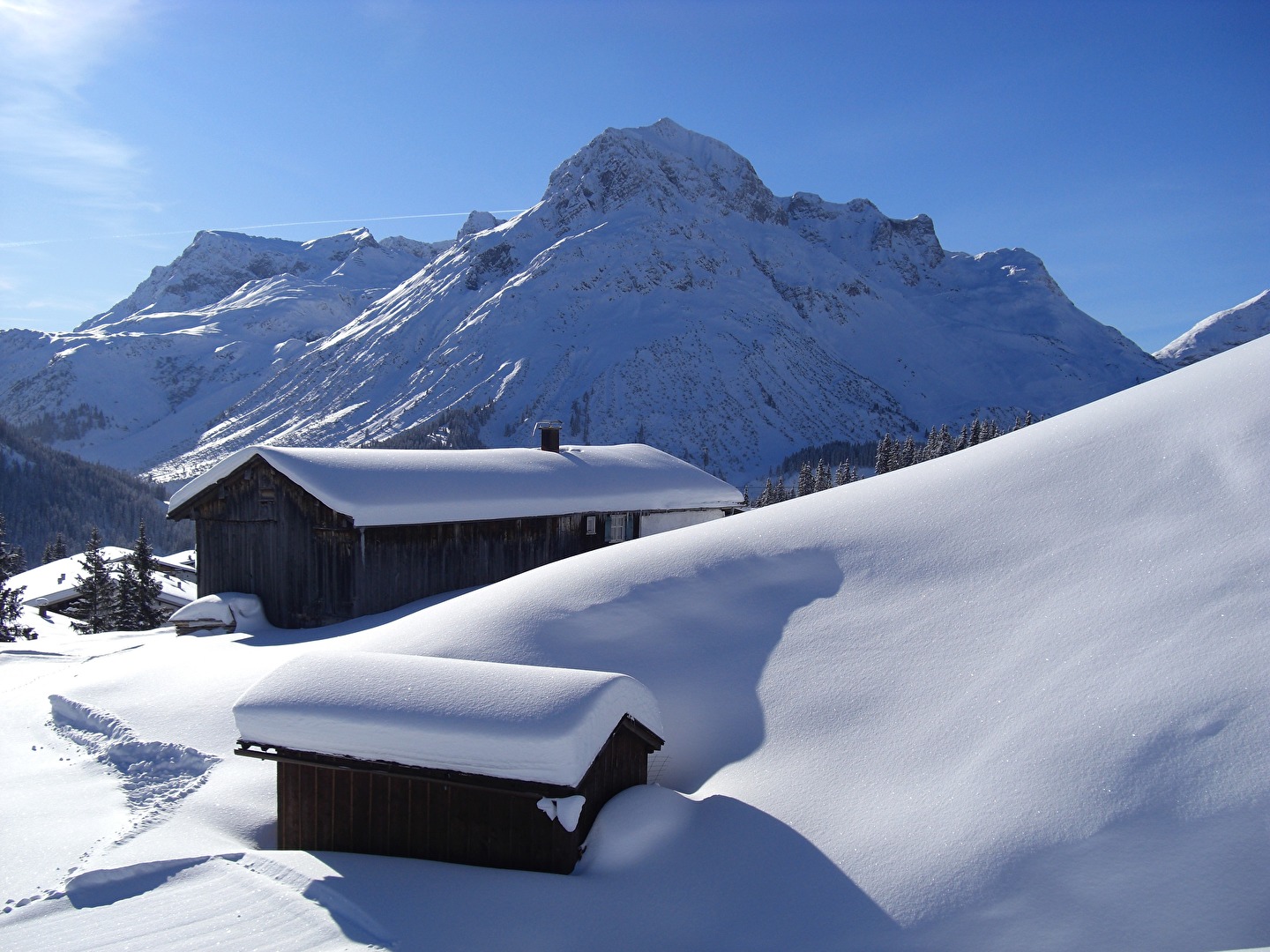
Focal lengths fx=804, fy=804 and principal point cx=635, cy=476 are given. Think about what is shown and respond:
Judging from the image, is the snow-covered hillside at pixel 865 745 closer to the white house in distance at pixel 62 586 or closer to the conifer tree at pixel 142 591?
the conifer tree at pixel 142 591

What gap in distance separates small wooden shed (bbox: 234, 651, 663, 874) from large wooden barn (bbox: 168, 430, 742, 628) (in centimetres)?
1029

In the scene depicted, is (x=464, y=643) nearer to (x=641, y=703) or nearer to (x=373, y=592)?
(x=641, y=703)

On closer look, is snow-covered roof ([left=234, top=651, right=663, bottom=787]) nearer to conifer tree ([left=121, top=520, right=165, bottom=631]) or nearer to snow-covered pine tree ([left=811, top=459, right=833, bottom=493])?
conifer tree ([left=121, top=520, right=165, bottom=631])

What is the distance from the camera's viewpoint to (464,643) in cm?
1096

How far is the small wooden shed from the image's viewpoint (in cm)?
705

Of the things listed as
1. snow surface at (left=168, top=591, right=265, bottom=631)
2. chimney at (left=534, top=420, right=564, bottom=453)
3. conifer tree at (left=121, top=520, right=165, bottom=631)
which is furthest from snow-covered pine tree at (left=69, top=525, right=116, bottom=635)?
chimney at (left=534, top=420, right=564, bottom=453)

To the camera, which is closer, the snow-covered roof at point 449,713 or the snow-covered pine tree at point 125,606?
the snow-covered roof at point 449,713

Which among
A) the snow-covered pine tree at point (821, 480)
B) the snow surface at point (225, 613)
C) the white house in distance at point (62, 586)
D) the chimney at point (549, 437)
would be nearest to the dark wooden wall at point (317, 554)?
the snow surface at point (225, 613)

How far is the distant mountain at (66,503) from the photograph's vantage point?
115938 millimetres

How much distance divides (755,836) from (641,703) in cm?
172

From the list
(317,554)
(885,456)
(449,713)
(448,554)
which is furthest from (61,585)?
(885,456)

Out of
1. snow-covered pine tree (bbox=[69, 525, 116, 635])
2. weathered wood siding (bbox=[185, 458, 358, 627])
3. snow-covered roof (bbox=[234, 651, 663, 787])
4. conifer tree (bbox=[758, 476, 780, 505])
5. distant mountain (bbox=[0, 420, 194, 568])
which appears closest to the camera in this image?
snow-covered roof (bbox=[234, 651, 663, 787])

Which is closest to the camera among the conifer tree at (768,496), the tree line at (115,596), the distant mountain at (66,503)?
the tree line at (115,596)

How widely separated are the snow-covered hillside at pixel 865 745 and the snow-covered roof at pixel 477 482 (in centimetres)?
576
